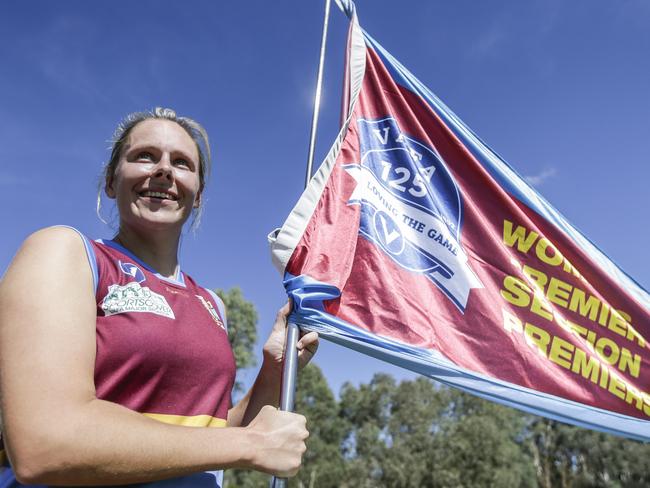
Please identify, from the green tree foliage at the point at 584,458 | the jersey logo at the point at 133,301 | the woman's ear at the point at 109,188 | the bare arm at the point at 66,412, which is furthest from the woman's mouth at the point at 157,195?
the green tree foliage at the point at 584,458

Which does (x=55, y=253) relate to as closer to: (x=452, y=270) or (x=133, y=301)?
(x=133, y=301)

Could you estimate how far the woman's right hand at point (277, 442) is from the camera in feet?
4.92

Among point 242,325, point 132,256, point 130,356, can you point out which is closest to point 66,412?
point 130,356

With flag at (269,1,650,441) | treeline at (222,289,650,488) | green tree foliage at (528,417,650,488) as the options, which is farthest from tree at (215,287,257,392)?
green tree foliage at (528,417,650,488)

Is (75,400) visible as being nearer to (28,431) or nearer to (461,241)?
(28,431)

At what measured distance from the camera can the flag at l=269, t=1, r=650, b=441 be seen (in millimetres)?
2975

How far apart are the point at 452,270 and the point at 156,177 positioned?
80.6 inches

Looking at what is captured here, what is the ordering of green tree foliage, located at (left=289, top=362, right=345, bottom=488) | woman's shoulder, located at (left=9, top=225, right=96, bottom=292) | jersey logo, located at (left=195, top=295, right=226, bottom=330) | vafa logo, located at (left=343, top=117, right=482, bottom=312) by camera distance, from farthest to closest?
green tree foliage, located at (left=289, top=362, right=345, bottom=488) < vafa logo, located at (left=343, top=117, right=482, bottom=312) < jersey logo, located at (left=195, top=295, right=226, bottom=330) < woman's shoulder, located at (left=9, top=225, right=96, bottom=292)

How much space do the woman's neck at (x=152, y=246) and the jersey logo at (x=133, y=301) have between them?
13.3 inches

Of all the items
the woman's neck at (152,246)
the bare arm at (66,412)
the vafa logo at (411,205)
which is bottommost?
the bare arm at (66,412)

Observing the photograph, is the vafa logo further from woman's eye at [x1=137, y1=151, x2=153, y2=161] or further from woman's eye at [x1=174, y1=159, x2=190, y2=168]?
woman's eye at [x1=137, y1=151, x2=153, y2=161]

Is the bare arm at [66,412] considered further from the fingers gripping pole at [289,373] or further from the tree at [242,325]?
the tree at [242,325]

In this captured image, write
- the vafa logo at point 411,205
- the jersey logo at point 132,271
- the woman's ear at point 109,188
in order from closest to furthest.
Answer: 1. the jersey logo at point 132,271
2. the woman's ear at point 109,188
3. the vafa logo at point 411,205

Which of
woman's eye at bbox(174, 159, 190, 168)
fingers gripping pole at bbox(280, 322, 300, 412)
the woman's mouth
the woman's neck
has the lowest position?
fingers gripping pole at bbox(280, 322, 300, 412)
